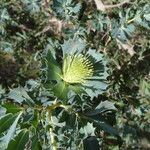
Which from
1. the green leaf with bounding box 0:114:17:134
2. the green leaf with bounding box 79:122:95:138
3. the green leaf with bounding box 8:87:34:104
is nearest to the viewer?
the green leaf with bounding box 0:114:17:134

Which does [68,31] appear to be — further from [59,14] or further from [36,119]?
[36,119]

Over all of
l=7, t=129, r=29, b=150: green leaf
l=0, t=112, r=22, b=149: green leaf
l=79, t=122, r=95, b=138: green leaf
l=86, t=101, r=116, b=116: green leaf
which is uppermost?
l=0, t=112, r=22, b=149: green leaf

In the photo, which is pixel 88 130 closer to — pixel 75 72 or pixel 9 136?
pixel 75 72

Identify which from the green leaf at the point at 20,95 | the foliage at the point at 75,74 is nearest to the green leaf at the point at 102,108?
the foliage at the point at 75,74

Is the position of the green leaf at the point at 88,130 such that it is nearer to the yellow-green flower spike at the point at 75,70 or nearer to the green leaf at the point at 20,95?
the yellow-green flower spike at the point at 75,70

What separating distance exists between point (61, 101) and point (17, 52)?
4.63 ft

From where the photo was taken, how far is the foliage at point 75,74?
229 centimetres

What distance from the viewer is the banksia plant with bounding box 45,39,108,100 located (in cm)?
231

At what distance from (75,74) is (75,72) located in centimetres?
1

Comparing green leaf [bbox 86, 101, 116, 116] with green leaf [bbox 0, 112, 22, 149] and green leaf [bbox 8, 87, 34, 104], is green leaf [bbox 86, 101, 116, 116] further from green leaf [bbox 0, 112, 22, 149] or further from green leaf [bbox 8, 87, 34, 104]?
green leaf [bbox 0, 112, 22, 149]

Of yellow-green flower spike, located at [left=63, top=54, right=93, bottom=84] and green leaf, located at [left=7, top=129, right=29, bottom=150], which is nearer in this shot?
green leaf, located at [left=7, top=129, right=29, bottom=150]

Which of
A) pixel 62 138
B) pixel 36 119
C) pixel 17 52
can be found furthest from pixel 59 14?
pixel 36 119

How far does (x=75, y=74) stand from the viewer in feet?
7.57

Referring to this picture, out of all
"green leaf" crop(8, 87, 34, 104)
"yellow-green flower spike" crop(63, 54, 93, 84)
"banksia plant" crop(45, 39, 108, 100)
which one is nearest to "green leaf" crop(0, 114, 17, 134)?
"green leaf" crop(8, 87, 34, 104)
